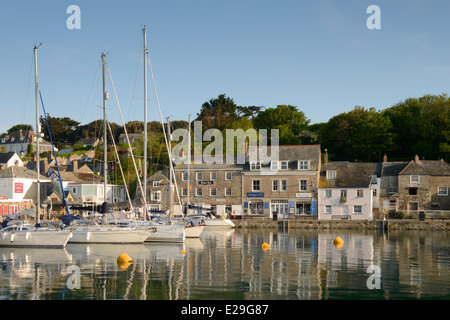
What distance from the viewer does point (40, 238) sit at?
39.3 m

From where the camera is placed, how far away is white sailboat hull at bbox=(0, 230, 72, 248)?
129ft

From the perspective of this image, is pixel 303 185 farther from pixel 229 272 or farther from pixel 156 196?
pixel 229 272

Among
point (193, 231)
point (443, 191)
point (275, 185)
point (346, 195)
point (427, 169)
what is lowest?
point (193, 231)

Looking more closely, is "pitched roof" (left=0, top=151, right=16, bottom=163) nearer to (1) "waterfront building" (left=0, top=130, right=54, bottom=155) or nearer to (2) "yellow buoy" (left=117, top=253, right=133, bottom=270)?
(1) "waterfront building" (left=0, top=130, right=54, bottom=155)

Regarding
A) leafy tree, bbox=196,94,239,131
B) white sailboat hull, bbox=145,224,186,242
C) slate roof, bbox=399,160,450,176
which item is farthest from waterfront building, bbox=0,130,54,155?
white sailboat hull, bbox=145,224,186,242

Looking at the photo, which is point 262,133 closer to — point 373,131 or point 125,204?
point 373,131

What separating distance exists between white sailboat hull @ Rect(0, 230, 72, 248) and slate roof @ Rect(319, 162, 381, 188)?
40996 millimetres

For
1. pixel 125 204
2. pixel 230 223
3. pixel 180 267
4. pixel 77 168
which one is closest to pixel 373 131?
pixel 230 223

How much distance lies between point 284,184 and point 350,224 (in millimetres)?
11652

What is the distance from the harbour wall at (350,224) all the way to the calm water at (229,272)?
1979 centimetres

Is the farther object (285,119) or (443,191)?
(285,119)

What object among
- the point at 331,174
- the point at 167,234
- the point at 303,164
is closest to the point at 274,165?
the point at 303,164

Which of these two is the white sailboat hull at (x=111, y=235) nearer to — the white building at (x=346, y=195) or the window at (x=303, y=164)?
the white building at (x=346, y=195)
